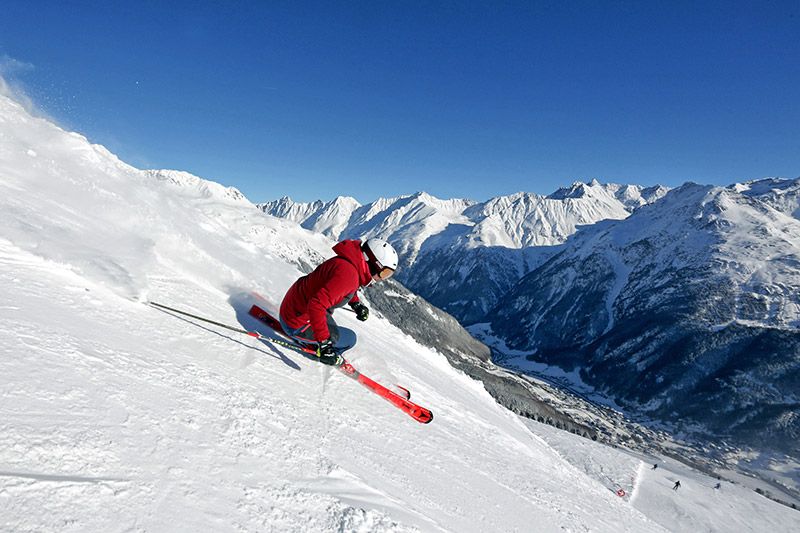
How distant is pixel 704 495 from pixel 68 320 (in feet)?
276

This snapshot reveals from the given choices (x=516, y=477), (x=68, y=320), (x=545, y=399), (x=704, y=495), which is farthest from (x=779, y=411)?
(x=68, y=320)

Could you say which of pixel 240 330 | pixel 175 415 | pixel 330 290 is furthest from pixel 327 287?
pixel 175 415

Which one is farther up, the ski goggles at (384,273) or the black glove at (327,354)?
the ski goggles at (384,273)

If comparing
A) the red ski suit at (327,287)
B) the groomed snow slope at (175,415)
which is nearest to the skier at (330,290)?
the red ski suit at (327,287)

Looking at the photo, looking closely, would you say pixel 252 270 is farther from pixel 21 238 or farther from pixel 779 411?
pixel 779 411

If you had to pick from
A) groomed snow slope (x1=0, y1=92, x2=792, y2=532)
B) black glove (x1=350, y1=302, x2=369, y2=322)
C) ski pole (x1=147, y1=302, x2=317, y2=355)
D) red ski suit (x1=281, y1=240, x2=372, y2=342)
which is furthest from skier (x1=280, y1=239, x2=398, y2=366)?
groomed snow slope (x1=0, y1=92, x2=792, y2=532)

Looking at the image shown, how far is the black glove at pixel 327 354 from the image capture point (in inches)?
353

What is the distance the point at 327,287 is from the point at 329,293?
14 centimetres

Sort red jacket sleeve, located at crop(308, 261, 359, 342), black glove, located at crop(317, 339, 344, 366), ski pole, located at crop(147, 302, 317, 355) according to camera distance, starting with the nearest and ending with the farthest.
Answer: ski pole, located at crop(147, 302, 317, 355) < red jacket sleeve, located at crop(308, 261, 359, 342) < black glove, located at crop(317, 339, 344, 366)

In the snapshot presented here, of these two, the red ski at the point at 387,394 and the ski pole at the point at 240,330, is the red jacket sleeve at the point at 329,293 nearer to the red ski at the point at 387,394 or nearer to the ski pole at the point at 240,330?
the ski pole at the point at 240,330

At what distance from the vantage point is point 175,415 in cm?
532

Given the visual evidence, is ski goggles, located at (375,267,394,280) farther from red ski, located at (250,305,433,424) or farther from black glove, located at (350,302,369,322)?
red ski, located at (250,305,433,424)

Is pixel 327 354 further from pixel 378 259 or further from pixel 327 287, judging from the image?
pixel 378 259

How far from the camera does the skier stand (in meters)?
8.91
